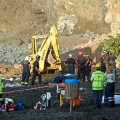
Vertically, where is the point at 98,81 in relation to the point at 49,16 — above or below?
below

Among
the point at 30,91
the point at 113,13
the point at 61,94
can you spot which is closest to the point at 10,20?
the point at 113,13

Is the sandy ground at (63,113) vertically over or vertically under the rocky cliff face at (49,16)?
under

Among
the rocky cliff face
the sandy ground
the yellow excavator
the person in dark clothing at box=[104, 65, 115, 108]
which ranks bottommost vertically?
the sandy ground

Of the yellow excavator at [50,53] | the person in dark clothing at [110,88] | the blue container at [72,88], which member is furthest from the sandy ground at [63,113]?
the yellow excavator at [50,53]

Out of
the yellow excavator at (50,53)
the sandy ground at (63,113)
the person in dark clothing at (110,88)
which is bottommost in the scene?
the sandy ground at (63,113)

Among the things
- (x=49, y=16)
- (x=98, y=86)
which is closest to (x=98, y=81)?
(x=98, y=86)

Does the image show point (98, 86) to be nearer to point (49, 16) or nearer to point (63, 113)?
point (63, 113)

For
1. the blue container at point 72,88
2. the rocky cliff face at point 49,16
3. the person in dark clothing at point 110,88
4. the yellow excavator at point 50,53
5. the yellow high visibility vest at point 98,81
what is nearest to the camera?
Answer: the blue container at point 72,88

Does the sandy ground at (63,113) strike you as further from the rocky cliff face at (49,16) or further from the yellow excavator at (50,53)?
the rocky cliff face at (49,16)

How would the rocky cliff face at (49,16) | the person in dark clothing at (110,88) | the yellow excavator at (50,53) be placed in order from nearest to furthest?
the person in dark clothing at (110,88) < the yellow excavator at (50,53) < the rocky cliff face at (49,16)

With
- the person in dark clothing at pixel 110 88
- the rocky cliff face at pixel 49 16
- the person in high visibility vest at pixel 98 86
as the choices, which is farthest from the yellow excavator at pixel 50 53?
the rocky cliff face at pixel 49 16

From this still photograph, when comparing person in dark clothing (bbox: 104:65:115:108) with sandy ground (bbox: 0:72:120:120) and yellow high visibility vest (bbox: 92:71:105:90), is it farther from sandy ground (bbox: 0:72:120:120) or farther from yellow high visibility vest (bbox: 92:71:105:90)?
yellow high visibility vest (bbox: 92:71:105:90)

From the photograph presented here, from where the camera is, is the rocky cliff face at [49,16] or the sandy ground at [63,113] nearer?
the sandy ground at [63,113]

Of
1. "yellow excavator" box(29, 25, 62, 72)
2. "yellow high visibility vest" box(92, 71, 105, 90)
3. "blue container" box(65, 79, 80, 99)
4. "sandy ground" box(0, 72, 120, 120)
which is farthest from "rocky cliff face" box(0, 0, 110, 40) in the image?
"blue container" box(65, 79, 80, 99)
